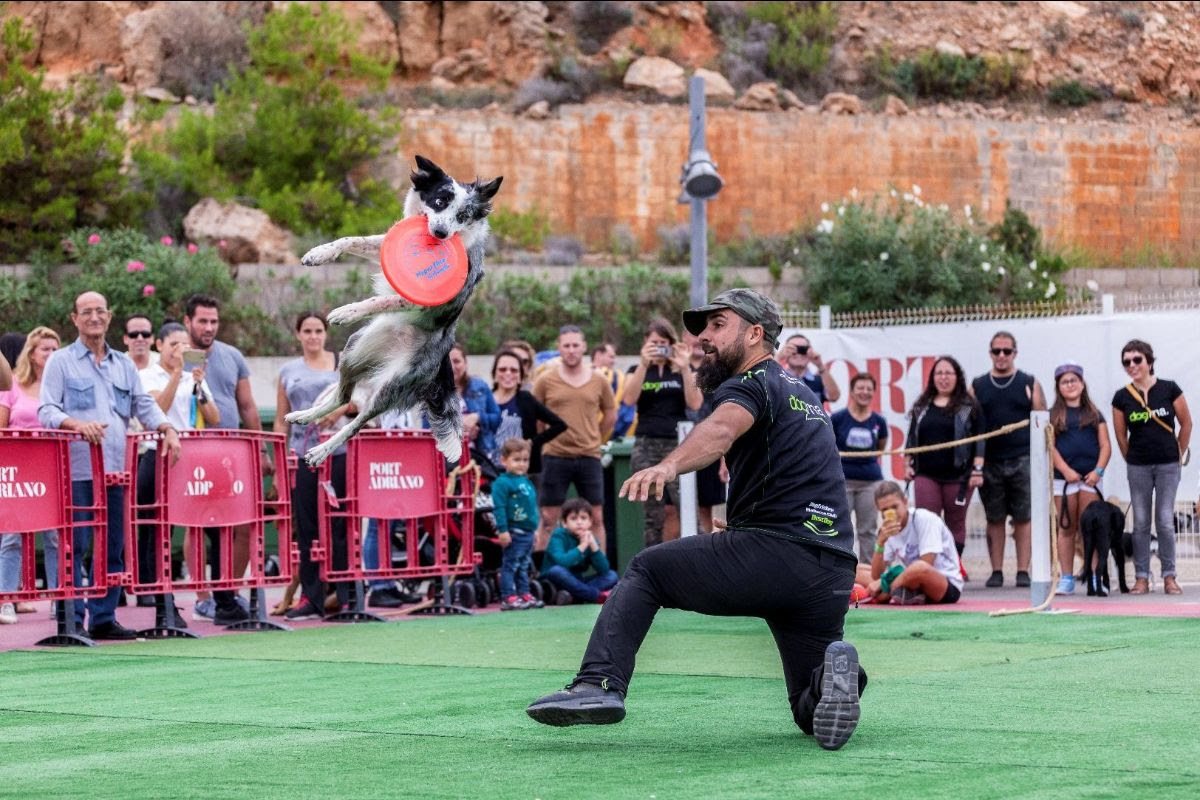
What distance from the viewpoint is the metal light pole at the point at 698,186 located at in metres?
16.8

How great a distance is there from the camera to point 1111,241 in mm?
40938

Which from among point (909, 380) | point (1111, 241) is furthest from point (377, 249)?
point (1111, 241)

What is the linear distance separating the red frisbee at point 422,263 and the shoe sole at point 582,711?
2160 millimetres

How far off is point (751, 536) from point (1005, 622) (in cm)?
619

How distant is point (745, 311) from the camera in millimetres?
6242

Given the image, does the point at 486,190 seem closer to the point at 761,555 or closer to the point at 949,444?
the point at 761,555

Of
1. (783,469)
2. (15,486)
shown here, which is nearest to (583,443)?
(15,486)

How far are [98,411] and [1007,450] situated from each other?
7781 mm

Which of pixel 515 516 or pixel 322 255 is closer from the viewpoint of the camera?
pixel 322 255

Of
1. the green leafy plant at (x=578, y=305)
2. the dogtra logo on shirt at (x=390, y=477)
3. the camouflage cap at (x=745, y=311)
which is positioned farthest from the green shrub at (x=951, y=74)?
the camouflage cap at (x=745, y=311)

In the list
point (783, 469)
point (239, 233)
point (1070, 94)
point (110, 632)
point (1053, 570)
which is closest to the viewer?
point (783, 469)

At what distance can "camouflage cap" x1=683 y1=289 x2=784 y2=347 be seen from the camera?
245 inches

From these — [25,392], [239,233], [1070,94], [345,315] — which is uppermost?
[1070,94]

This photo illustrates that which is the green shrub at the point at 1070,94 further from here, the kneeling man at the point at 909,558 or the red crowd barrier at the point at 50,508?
the red crowd barrier at the point at 50,508
